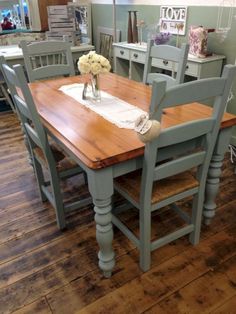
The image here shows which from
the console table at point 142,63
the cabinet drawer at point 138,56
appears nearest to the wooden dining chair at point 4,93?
the console table at point 142,63

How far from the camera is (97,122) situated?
1513mm

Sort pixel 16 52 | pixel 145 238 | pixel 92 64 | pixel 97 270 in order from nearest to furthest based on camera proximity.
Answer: pixel 145 238 → pixel 97 270 → pixel 92 64 → pixel 16 52

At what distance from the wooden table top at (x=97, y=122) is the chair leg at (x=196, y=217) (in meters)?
0.42

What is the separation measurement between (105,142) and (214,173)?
28.3 inches

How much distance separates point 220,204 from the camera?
2.06m


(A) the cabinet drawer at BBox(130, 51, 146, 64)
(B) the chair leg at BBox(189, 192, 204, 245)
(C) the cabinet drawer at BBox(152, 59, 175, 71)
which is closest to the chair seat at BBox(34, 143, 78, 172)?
(B) the chair leg at BBox(189, 192, 204, 245)

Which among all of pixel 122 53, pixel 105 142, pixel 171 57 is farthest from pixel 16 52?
pixel 105 142

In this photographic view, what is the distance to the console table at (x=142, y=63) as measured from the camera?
98.2 inches

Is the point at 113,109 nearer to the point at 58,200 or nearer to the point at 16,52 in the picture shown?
the point at 58,200

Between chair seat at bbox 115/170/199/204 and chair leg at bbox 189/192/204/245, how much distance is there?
110 millimetres

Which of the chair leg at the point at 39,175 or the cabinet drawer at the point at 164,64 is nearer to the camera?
the chair leg at the point at 39,175

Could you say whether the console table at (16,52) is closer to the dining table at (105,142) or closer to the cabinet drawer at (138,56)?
the cabinet drawer at (138,56)

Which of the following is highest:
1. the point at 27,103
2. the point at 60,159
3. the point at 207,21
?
the point at 207,21

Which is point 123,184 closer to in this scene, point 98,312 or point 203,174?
point 203,174
